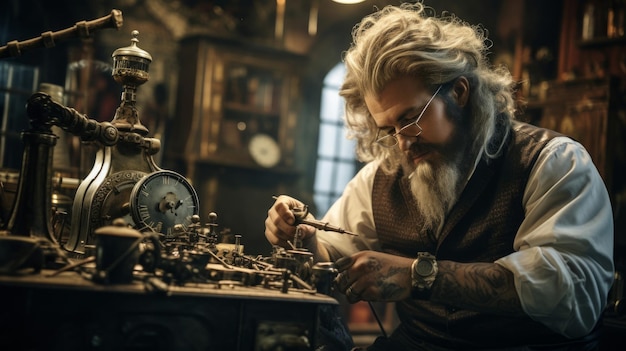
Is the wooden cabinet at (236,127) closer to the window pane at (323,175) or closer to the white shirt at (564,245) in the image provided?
the window pane at (323,175)

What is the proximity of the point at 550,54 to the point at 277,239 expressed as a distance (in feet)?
20.5

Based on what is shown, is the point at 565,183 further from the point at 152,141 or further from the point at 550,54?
the point at 550,54

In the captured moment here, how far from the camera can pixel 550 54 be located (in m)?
8.46

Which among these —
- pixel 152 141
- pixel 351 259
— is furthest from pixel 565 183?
pixel 152 141

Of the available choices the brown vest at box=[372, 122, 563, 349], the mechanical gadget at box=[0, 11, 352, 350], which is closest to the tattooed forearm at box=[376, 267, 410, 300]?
the mechanical gadget at box=[0, 11, 352, 350]

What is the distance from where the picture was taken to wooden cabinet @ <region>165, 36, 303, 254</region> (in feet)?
26.9

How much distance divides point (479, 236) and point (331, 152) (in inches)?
263

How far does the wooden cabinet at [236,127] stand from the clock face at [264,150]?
12mm

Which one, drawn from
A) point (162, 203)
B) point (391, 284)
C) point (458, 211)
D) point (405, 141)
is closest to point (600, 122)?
point (458, 211)

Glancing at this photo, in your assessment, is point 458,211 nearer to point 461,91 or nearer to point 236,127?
point 461,91

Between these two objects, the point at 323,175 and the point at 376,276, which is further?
the point at 323,175

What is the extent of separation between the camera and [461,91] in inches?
133

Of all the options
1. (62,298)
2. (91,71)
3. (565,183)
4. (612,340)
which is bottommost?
(612,340)

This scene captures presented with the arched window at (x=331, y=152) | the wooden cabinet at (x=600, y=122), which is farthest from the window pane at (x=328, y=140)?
the wooden cabinet at (x=600, y=122)
